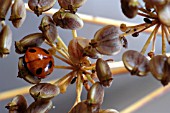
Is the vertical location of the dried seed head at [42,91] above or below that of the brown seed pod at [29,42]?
below

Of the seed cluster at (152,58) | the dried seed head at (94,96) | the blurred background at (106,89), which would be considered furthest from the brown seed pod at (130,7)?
A: the blurred background at (106,89)

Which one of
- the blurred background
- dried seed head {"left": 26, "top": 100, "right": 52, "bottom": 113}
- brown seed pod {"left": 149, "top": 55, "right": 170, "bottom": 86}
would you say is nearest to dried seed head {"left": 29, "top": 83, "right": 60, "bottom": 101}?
dried seed head {"left": 26, "top": 100, "right": 52, "bottom": 113}

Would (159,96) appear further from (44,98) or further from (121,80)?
(44,98)

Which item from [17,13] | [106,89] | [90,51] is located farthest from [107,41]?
[106,89]

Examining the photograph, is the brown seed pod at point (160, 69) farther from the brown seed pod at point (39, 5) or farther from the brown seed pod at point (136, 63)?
the brown seed pod at point (39, 5)

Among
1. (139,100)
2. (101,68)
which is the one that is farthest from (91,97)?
(139,100)
